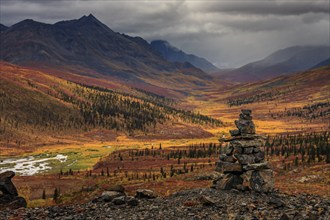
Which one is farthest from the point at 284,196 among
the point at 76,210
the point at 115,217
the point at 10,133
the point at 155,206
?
the point at 10,133

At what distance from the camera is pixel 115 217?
35281mm

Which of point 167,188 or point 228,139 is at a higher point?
point 228,139

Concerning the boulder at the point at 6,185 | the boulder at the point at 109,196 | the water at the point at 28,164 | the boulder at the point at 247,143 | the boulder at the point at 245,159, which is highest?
the boulder at the point at 247,143

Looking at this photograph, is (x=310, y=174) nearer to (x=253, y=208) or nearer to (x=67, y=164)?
(x=253, y=208)

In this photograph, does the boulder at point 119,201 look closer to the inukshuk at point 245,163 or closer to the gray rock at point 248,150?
the inukshuk at point 245,163

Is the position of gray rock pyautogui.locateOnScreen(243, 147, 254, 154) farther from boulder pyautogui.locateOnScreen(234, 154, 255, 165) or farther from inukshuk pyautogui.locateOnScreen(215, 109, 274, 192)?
boulder pyautogui.locateOnScreen(234, 154, 255, 165)

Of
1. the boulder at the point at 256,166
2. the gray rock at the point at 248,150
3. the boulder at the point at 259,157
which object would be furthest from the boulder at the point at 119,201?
the boulder at the point at 259,157

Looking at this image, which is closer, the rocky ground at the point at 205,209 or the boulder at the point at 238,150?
the rocky ground at the point at 205,209

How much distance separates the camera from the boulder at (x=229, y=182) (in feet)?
147

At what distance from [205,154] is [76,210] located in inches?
3827

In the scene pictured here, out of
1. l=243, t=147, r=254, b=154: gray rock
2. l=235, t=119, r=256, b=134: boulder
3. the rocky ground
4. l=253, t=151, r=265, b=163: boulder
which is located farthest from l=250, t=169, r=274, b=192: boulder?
l=235, t=119, r=256, b=134: boulder

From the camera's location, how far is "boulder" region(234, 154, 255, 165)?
45.3 m

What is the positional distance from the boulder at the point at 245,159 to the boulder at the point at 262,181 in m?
1.73

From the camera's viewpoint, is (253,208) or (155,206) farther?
(155,206)
